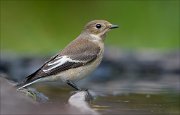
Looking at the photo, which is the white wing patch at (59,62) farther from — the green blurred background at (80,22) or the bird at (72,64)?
the green blurred background at (80,22)

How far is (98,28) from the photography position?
10750 millimetres

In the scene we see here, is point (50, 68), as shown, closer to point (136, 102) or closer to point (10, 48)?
point (136, 102)

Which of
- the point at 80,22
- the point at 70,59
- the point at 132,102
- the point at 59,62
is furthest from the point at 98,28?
the point at 80,22

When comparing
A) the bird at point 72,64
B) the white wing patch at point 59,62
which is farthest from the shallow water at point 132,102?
the white wing patch at point 59,62

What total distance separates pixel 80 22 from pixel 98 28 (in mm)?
7600

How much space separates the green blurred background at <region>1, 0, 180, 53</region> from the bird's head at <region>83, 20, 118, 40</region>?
260 inches

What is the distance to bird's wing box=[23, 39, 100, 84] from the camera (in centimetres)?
958

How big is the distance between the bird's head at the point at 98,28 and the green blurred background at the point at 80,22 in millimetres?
6603

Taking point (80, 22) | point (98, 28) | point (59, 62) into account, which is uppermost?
point (80, 22)

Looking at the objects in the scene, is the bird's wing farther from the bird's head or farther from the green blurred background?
the green blurred background

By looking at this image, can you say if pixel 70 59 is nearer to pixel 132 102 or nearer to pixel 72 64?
pixel 72 64

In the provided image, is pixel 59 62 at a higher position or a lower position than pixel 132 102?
higher

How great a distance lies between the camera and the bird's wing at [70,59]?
377 inches

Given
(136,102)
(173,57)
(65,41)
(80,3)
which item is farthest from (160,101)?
(80,3)
